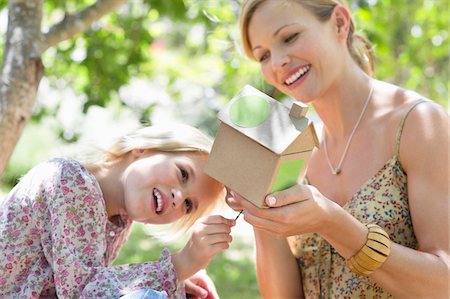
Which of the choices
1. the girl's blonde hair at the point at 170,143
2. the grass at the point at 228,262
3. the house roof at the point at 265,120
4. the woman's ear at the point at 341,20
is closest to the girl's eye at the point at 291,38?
the woman's ear at the point at 341,20

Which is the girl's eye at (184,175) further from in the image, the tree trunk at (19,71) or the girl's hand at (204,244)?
the tree trunk at (19,71)

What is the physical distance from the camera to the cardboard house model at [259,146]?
2.01 metres

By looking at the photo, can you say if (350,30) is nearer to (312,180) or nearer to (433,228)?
(312,180)

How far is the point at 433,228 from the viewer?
96.4 inches

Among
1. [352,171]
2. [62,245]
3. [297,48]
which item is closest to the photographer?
[62,245]

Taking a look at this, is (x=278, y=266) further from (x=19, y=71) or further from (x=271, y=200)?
(x=19, y=71)

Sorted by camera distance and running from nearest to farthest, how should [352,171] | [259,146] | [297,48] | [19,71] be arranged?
[259,146]
[297,48]
[352,171]
[19,71]

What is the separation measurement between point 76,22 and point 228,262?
359 cm

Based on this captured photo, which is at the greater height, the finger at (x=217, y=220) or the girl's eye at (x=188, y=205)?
the finger at (x=217, y=220)

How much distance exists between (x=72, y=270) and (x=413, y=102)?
1.37 m

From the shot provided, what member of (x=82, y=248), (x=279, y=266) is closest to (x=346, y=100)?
(x=279, y=266)

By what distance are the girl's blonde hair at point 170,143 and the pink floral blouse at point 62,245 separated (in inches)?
9.6

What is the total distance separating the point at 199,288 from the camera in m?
2.70

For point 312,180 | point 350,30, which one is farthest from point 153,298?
point 350,30
